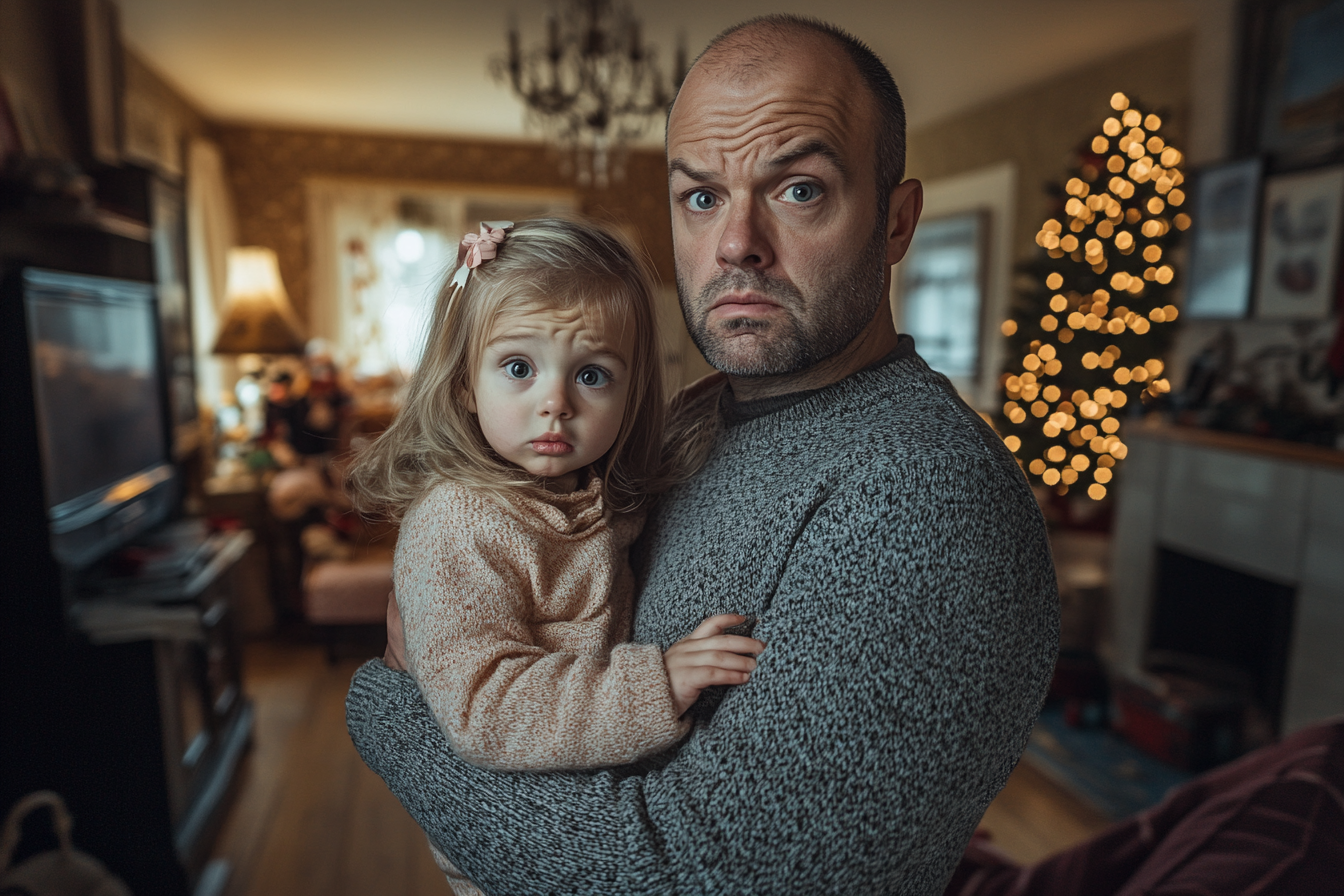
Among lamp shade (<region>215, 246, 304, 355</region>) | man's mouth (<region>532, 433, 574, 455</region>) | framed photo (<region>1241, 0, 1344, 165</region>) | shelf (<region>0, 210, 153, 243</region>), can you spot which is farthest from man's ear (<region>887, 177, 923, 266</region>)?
lamp shade (<region>215, 246, 304, 355</region>)

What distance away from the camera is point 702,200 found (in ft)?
2.83

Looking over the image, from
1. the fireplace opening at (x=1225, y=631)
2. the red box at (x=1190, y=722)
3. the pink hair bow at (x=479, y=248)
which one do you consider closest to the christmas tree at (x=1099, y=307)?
the fireplace opening at (x=1225, y=631)

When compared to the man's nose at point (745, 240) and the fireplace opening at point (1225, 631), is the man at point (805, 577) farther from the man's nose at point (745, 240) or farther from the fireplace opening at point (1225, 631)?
the fireplace opening at point (1225, 631)

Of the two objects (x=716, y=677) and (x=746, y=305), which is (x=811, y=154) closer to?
(x=746, y=305)

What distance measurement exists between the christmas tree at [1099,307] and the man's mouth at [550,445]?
3.62 meters

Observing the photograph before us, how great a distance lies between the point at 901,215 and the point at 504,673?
0.61 metres

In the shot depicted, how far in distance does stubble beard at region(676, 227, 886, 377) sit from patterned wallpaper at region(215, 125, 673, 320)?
5412mm

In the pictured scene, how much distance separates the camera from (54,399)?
81.9 inches

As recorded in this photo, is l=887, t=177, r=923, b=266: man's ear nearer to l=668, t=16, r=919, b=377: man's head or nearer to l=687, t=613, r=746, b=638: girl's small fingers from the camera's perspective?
l=668, t=16, r=919, b=377: man's head

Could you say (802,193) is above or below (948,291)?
below

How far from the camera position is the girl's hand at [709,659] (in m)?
0.70

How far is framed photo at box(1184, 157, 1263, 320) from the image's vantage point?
3439mm

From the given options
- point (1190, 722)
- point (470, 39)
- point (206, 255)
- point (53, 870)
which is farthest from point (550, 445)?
point (206, 255)

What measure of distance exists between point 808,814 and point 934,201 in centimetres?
652
